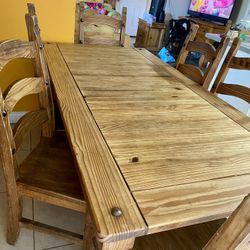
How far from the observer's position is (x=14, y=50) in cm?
96

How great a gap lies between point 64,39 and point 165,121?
1374mm

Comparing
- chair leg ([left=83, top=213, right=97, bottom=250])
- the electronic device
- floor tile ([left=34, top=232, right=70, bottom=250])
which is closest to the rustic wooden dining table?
chair leg ([left=83, top=213, right=97, bottom=250])

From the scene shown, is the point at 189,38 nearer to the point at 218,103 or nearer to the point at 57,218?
the point at 218,103

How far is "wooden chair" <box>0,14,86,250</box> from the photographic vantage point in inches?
35.3

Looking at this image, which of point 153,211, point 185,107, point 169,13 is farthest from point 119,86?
point 169,13

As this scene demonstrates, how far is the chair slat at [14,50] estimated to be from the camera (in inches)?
34.9

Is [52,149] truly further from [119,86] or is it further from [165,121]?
[165,121]

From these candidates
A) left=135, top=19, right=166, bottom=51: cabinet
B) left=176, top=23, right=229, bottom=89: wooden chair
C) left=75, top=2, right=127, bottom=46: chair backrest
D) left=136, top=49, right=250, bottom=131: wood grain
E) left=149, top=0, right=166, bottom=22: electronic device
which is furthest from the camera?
left=149, top=0, right=166, bottom=22: electronic device

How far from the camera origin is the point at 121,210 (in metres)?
0.58

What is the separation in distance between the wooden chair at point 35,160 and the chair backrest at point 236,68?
1011mm

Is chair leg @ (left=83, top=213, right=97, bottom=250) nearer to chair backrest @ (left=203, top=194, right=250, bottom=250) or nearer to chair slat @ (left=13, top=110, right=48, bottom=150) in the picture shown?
chair slat @ (left=13, top=110, right=48, bottom=150)

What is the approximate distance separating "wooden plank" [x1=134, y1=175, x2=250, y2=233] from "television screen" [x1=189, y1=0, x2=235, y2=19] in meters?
4.56

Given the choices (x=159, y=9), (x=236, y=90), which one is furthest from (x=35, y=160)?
(x=159, y=9)

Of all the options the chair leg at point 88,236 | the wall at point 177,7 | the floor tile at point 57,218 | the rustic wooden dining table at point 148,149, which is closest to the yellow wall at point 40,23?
the rustic wooden dining table at point 148,149
